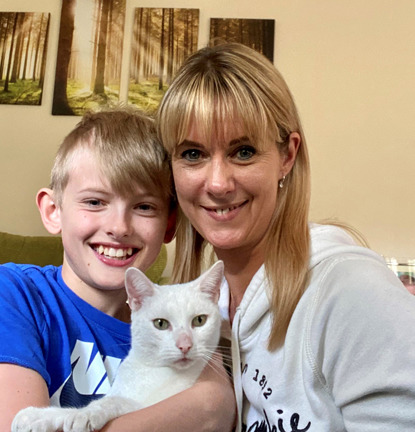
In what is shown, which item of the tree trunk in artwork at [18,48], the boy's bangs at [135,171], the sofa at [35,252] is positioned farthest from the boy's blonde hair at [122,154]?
the tree trunk in artwork at [18,48]

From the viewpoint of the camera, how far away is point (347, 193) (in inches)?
108

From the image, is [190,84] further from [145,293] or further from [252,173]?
[145,293]

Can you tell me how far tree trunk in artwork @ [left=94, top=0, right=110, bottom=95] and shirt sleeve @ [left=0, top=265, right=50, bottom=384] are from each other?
2.13 metres

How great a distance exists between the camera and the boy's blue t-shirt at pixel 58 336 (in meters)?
0.85

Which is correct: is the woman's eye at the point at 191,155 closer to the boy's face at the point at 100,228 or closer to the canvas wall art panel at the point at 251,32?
the boy's face at the point at 100,228

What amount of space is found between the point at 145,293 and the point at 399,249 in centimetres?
210

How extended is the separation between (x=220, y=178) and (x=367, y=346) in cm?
46

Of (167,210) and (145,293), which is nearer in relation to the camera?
(145,293)

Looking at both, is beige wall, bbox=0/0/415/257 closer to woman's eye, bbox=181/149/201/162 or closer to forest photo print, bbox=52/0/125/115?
forest photo print, bbox=52/0/125/115

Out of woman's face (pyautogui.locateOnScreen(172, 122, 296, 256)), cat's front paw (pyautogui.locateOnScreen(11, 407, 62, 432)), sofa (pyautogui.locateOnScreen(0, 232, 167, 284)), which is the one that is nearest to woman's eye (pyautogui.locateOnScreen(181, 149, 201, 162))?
woman's face (pyautogui.locateOnScreen(172, 122, 296, 256))

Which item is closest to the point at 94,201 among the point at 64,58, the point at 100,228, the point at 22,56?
the point at 100,228

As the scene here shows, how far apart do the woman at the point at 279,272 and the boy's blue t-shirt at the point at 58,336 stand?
304 mm

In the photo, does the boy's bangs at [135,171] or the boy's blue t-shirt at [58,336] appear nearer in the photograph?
the boy's blue t-shirt at [58,336]

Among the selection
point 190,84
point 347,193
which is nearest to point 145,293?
point 190,84
